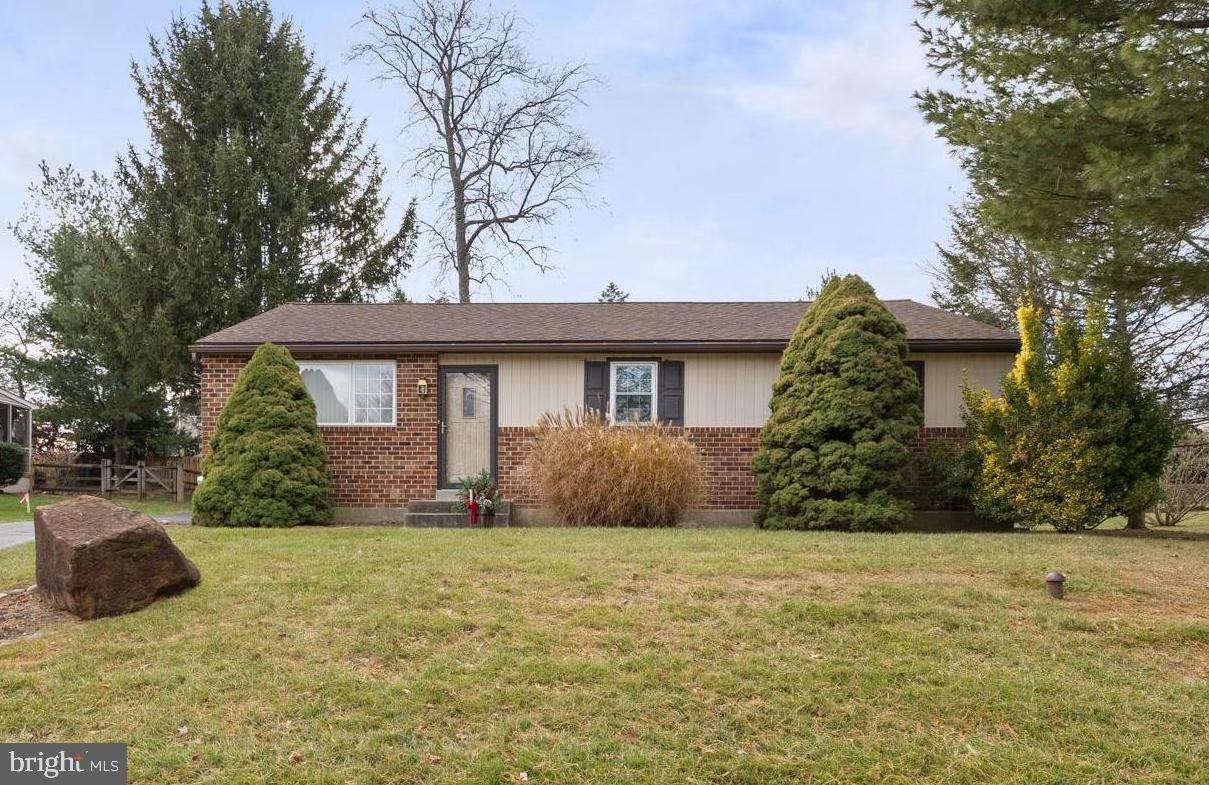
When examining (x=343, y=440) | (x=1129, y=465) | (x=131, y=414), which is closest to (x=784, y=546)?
(x=1129, y=465)

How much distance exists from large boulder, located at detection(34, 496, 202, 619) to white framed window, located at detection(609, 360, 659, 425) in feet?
22.5

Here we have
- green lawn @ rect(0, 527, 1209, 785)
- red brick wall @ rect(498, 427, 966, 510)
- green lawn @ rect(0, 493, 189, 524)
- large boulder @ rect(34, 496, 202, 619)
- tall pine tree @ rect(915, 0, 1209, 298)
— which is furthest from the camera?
green lawn @ rect(0, 493, 189, 524)

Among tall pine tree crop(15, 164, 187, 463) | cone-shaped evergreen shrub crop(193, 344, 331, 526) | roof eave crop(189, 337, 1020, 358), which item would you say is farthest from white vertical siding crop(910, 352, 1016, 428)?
tall pine tree crop(15, 164, 187, 463)

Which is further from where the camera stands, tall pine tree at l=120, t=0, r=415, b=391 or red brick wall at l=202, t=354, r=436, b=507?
tall pine tree at l=120, t=0, r=415, b=391

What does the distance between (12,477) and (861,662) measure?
2290 cm

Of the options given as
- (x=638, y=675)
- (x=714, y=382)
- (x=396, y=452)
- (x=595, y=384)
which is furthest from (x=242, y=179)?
(x=638, y=675)

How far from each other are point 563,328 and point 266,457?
15.5 feet

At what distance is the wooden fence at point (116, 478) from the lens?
65.8 ft

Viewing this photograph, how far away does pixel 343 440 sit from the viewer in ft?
40.3

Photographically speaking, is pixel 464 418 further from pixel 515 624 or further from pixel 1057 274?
pixel 1057 274

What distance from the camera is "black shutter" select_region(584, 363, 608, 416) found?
12.2m

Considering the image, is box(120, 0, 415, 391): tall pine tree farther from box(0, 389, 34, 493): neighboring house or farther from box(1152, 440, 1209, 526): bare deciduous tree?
box(1152, 440, 1209, 526): bare deciduous tree

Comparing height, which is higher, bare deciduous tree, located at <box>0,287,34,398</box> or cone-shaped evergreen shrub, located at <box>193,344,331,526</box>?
bare deciduous tree, located at <box>0,287,34,398</box>

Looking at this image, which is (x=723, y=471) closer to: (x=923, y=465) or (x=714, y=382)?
(x=714, y=382)
